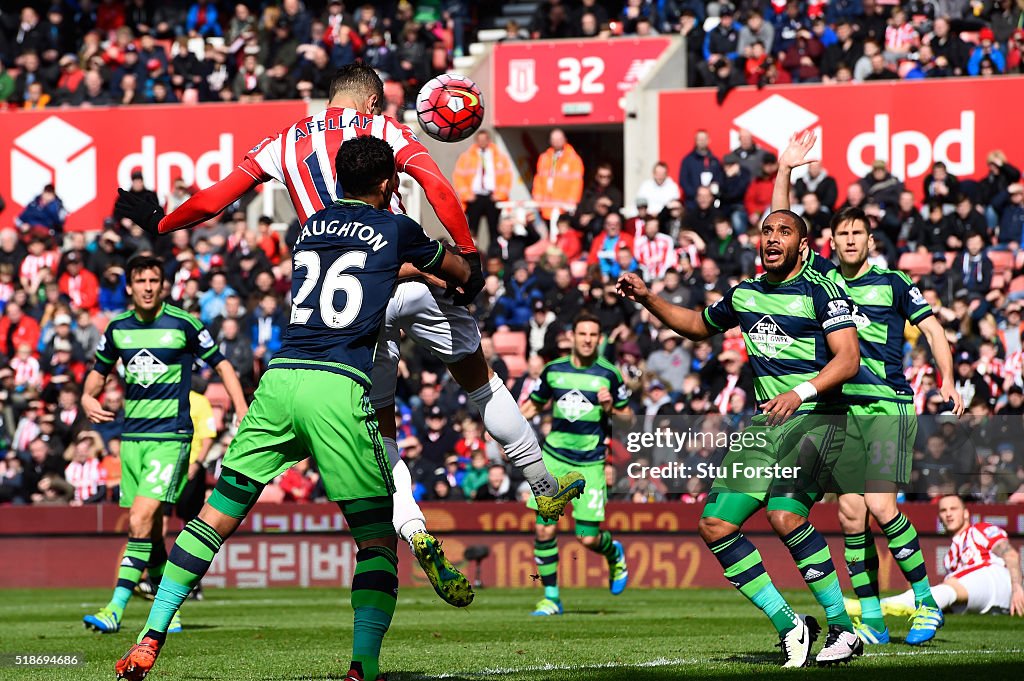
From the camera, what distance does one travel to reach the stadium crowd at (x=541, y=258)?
Result: 60.6 feet

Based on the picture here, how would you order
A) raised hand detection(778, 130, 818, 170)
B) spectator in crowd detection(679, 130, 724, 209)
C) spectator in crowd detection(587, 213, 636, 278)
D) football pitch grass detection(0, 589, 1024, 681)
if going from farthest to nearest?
spectator in crowd detection(679, 130, 724, 209)
spectator in crowd detection(587, 213, 636, 278)
raised hand detection(778, 130, 818, 170)
football pitch grass detection(0, 589, 1024, 681)

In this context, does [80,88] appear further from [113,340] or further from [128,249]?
[113,340]

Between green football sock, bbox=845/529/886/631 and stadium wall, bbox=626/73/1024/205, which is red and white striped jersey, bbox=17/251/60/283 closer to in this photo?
stadium wall, bbox=626/73/1024/205

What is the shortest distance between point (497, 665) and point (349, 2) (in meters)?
22.3

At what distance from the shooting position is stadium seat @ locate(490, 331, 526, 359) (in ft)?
69.1

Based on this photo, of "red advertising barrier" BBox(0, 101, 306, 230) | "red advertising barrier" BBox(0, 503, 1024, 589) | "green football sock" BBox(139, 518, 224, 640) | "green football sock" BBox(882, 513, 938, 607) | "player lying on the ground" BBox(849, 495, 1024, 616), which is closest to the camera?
"green football sock" BBox(139, 518, 224, 640)

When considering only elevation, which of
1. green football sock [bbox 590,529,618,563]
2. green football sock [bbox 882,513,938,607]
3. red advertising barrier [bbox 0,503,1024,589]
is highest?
green football sock [bbox 882,513,938,607]

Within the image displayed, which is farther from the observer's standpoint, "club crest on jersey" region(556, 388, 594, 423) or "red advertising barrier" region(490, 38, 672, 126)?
"red advertising barrier" region(490, 38, 672, 126)

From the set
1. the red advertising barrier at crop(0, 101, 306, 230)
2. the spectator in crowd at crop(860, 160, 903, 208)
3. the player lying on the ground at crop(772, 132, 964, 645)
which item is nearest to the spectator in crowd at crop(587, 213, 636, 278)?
the spectator in crowd at crop(860, 160, 903, 208)

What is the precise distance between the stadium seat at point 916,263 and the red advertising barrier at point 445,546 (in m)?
4.43

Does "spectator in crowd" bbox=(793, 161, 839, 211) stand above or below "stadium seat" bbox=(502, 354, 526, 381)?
above

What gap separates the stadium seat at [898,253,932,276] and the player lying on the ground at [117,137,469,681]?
14.0 meters

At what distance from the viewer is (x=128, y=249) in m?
24.0

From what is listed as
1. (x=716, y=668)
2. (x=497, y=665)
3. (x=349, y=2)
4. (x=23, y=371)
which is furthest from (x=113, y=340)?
(x=349, y=2)
